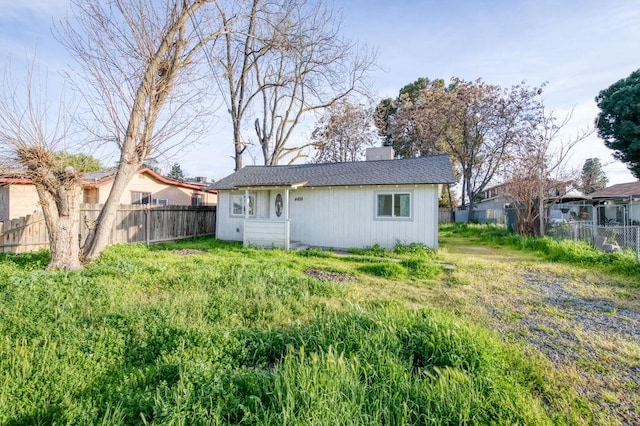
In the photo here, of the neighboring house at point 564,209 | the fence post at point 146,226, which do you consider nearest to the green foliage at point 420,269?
the fence post at point 146,226

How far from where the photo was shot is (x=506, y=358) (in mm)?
2949

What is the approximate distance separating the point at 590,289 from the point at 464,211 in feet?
76.1

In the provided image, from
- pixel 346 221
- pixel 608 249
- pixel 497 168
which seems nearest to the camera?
pixel 608 249

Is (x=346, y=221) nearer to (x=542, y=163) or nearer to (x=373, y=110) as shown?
(x=542, y=163)

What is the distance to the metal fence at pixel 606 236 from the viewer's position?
8133mm

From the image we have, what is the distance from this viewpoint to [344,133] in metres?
26.7

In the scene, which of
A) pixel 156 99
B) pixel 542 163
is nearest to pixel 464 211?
pixel 542 163

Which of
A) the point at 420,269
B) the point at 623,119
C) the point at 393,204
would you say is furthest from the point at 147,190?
the point at 623,119

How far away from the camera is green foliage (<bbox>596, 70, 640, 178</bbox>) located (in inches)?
862

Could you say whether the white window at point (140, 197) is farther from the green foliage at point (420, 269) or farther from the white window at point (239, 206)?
the green foliage at point (420, 269)

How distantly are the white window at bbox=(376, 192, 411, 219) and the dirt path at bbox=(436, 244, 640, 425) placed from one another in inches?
107

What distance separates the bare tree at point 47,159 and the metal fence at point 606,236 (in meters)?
13.1

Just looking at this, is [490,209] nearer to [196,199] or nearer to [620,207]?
[620,207]

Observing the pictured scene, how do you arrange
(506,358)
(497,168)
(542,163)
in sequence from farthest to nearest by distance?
(497,168) < (542,163) < (506,358)
